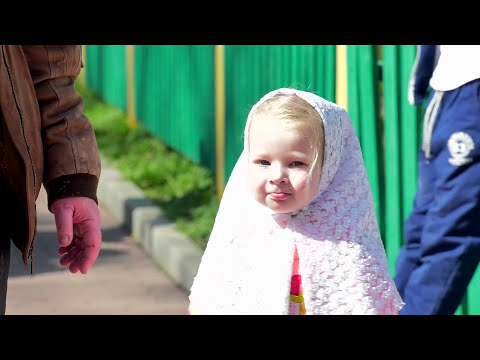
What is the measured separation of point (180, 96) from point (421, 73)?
13.2 ft

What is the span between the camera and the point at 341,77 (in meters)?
5.03

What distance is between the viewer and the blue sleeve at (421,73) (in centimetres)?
427

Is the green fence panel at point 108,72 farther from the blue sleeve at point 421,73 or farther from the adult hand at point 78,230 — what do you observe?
the adult hand at point 78,230

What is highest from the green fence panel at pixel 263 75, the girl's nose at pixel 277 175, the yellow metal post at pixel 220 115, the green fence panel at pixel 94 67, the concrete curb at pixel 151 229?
the girl's nose at pixel 277 175

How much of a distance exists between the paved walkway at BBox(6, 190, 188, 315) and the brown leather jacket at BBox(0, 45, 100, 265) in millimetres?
2639

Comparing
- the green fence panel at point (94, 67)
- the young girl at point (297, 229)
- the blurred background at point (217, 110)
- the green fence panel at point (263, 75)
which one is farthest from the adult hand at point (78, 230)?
the green fence panel at point (94, 67)

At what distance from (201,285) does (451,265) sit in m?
1.48

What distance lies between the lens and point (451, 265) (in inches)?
157

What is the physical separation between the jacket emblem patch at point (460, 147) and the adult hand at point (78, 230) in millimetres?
1619

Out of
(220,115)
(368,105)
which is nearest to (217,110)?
(220,115)
